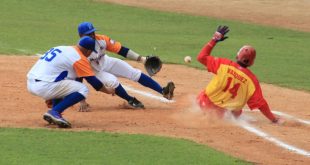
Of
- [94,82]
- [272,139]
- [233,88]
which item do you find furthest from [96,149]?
[233,88]

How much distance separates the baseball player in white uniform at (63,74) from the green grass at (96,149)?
65 cm

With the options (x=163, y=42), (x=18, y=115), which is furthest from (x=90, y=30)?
(x=163, y=42)

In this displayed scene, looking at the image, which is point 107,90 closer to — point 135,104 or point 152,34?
point 135,104

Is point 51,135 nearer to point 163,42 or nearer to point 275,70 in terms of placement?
point 275,70

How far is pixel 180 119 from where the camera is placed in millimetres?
11414

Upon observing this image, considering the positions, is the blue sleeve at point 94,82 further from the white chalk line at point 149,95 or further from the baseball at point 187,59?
the baseball at point 187,59

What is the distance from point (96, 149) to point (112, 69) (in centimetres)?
367

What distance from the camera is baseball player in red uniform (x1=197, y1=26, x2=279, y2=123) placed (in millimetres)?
11188

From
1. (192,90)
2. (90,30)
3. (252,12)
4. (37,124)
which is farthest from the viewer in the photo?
(252,12)

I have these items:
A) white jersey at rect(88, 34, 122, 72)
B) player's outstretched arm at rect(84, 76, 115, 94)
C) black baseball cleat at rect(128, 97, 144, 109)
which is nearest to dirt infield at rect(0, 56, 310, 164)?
black baseball cleat at rect(128, 97, 144, 109)

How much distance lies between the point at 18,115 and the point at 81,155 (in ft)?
9.24

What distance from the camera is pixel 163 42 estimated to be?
2088 cm

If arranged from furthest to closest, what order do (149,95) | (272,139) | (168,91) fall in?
(149,95) → (168,91) → (272,139)

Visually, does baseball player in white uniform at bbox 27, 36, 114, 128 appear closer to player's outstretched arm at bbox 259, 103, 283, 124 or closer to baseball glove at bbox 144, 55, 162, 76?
baseball glove at bbox 144, 55, 162, 76
